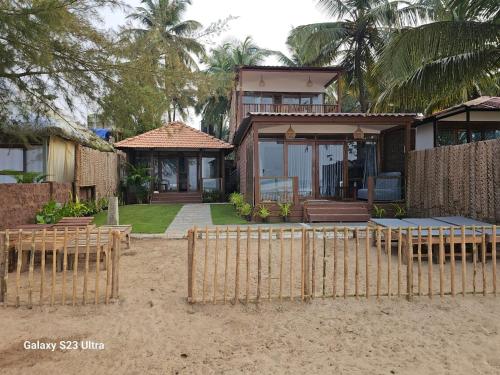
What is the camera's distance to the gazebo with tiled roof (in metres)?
20.9

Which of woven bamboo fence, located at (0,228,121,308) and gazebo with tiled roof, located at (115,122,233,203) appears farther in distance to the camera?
gazebo with tiled roof, located at (115,122,233,203)

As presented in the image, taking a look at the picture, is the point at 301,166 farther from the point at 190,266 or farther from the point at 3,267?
the point at 3,267

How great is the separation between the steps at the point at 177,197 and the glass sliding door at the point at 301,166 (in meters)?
8.47

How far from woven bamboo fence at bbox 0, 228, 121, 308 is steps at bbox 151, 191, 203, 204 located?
13.7 metres

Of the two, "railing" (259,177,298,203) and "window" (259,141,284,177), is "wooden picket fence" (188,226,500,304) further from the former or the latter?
"window" (259,141,284,177)

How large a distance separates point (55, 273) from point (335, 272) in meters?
3.95

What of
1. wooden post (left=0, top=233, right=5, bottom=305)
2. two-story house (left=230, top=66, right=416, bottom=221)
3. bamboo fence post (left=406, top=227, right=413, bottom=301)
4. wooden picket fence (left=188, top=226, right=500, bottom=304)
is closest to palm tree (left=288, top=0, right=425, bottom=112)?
two-story house (left=230, top=66, right=416, bottom=221)

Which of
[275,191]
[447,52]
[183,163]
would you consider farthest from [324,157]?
[183,163]

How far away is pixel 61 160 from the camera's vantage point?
13.6 meters

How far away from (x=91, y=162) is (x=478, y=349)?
49.1 feet

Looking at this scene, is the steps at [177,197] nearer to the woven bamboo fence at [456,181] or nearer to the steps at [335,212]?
the steps at [335,212]

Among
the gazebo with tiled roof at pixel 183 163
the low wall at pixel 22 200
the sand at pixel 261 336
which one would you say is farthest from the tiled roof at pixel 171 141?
the sand at pixel 261 336

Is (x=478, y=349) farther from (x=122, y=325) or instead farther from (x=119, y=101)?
(x=119, y=101)

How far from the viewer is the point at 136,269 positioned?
6711mm
